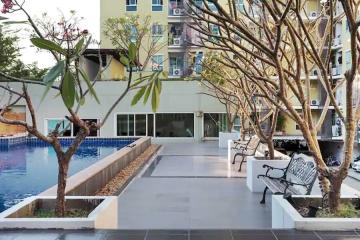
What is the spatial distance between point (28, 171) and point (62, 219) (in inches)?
410

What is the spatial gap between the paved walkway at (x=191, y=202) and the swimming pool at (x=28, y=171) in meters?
2.30

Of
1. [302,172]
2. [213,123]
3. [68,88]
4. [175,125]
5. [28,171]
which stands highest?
[68,88]

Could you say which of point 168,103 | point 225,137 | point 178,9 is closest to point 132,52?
point 178,9

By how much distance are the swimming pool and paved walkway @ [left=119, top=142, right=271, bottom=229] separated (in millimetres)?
2302

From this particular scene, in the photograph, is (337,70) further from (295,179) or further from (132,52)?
(132,52)

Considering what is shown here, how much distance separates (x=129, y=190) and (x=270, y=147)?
9.85 ft

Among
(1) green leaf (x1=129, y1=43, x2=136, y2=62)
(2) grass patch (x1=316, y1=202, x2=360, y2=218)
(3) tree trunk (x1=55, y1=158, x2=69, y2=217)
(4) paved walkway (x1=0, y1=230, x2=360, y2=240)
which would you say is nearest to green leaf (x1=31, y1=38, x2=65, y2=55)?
(1) green leaf (x1=129, y1=43, x2=136, y2=62)

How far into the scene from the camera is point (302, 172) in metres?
8.03

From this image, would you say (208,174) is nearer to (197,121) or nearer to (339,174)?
(339,174)

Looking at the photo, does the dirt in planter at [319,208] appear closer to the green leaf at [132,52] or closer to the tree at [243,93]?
the tree at [243,93]

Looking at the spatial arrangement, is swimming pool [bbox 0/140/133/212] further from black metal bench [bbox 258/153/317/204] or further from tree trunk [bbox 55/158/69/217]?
black metal bench [bbox 258/153/317/204]

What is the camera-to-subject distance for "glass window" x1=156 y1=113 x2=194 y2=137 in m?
29.6

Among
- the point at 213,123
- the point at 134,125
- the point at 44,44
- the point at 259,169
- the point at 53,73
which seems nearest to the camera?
the point at 53,73

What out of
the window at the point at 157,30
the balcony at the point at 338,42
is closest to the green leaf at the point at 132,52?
the window at the point at 157,30
